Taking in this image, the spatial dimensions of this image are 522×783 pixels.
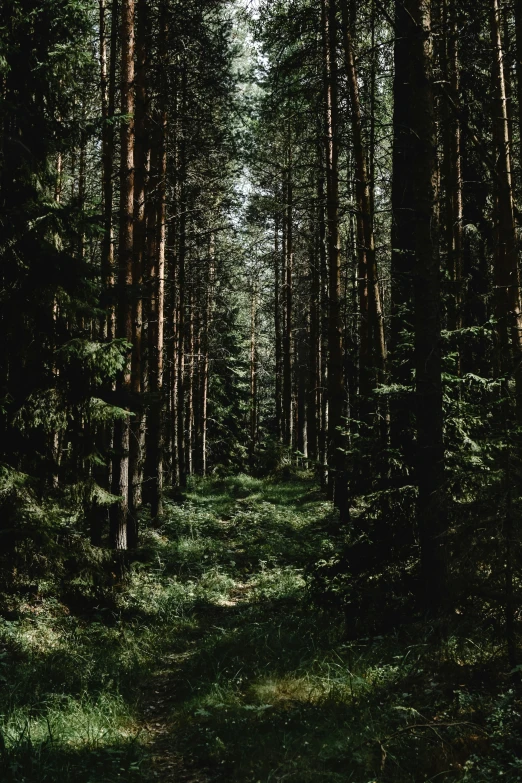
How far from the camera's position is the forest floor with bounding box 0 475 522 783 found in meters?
4.47

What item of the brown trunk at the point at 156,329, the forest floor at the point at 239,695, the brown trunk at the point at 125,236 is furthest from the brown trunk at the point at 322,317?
the forest floor at the point at 239,695

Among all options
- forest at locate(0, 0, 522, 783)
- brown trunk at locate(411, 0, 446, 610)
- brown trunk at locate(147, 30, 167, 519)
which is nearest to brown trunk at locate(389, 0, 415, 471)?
forest at locate(0, 0, 522, 783)

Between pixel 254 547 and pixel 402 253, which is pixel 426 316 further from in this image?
pixel 254 547

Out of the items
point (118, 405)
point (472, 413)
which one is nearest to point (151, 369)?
point (118, 405)

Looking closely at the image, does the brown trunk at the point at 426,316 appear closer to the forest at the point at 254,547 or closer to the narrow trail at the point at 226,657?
the forest at the point at 254,547

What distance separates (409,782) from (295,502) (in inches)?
651

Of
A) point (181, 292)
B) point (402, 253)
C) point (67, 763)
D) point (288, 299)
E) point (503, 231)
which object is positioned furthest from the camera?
point (288, 299)

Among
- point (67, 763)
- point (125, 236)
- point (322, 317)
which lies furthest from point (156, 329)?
point (67, 763)

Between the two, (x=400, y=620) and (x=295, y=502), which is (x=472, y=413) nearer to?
(x=400, y=620)

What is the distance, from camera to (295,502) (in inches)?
812

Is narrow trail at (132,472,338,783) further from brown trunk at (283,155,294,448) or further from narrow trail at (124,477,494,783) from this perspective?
brown trunk at (283,155,294,448)

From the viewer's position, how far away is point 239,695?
19.8 ft

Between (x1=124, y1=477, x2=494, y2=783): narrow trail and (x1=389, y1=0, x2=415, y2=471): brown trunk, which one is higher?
(x1=389, y1=0, x2=415, y2=471): brown trunk

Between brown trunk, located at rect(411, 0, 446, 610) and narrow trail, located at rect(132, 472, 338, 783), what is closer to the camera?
narrow trail, located at rect(132, 472, 338, 783)
